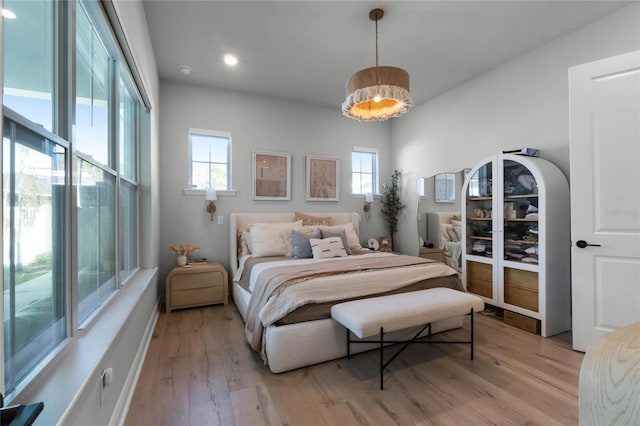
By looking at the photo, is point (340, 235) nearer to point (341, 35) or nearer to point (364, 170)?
point (364, 170)

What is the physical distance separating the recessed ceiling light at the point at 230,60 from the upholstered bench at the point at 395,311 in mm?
2855

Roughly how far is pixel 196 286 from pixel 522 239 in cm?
360

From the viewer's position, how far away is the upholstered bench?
186 centimetres

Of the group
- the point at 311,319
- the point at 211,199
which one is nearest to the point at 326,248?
the point at 311,319

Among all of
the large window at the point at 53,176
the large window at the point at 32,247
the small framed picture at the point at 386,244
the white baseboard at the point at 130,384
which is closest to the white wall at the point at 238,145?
the small framed picture at the point at 386,244

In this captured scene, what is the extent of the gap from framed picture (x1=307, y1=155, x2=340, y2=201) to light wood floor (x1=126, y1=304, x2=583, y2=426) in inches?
99.4

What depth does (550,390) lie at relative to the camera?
5.97ft

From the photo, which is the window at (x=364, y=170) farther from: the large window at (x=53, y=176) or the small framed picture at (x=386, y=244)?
the large window at (x=53, y=176)

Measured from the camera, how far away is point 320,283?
2.24 m

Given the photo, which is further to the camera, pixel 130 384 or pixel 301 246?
pixel 301 246

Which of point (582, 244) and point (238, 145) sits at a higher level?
point (238, 145)

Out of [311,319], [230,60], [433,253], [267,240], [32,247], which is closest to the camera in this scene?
[32,247]

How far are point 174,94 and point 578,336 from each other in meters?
4.94

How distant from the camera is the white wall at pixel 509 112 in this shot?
2.64 m
